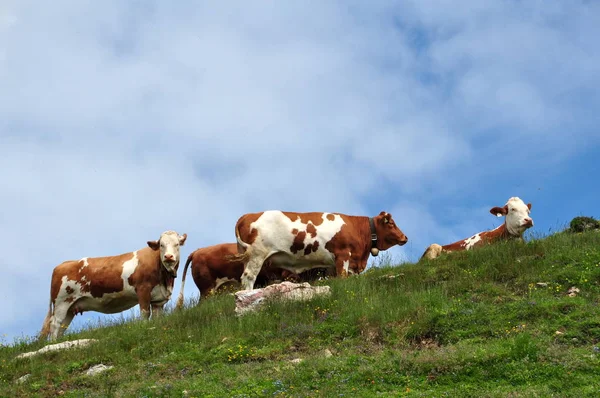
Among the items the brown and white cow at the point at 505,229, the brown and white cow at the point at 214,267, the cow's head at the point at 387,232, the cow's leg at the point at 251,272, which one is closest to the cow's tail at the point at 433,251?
the brown and white cow at the point at 505,229

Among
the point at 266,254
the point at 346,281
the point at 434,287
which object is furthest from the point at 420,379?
the point at 266,254

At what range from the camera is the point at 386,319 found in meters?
16.2

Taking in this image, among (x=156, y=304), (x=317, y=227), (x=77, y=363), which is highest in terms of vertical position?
(x=317, y=227)

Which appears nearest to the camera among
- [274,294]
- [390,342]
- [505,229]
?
[390,342]

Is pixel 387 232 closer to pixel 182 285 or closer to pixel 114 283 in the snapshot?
pixel 182 285

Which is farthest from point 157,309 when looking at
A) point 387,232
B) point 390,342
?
point 390,342

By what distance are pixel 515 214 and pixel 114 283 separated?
1166 centimetres

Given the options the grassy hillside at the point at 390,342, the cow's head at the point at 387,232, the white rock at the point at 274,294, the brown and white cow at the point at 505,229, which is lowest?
the grassy hillside at the point at 390,342

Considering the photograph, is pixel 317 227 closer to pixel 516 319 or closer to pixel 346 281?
pixel 346 281

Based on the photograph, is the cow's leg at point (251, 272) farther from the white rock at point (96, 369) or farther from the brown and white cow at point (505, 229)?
the white rock at point (96, 369)

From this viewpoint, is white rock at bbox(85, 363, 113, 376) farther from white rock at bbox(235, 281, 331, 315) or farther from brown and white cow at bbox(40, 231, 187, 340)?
brown and white cow at bbox(40, 231, 187, 340)

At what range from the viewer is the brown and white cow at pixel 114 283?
72.9 ft

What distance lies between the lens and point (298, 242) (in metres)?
22.6

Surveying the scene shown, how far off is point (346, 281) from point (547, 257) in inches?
189
